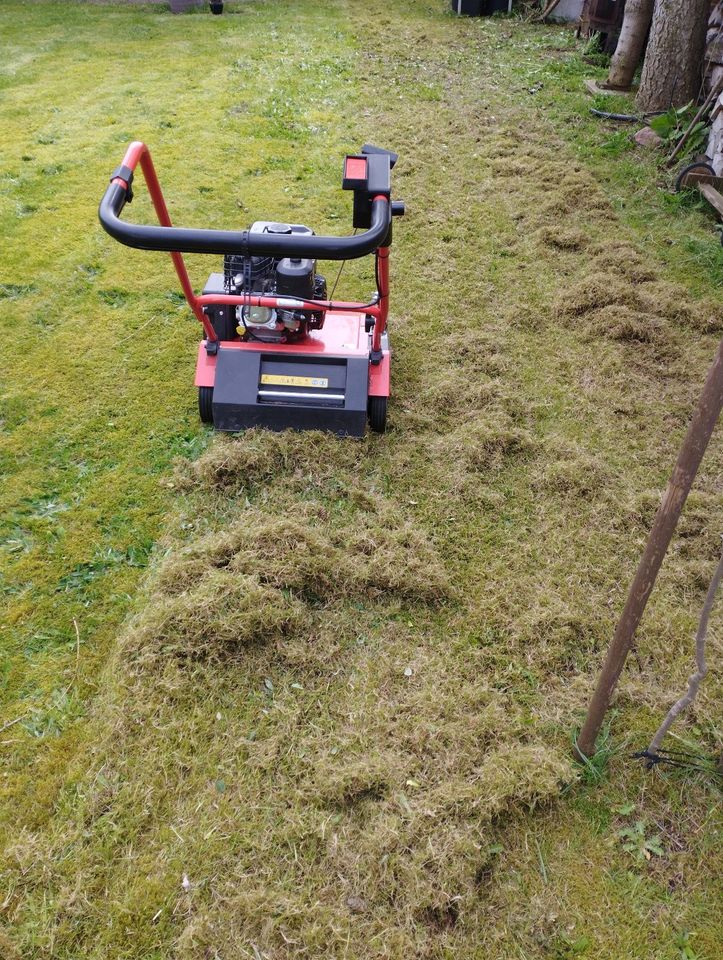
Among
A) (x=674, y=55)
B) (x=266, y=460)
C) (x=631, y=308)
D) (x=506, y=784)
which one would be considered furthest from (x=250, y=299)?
(x=674, y=55)

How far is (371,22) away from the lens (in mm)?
11203

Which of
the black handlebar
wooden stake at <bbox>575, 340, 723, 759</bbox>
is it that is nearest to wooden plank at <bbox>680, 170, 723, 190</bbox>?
the black handlebar

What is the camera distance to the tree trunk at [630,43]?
25.3ft

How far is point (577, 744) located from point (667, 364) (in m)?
2.68

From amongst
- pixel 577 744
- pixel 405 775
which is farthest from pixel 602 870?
pixel 405 775

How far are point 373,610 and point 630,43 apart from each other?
27.0 ft

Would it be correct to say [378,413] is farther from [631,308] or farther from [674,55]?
[674,55]

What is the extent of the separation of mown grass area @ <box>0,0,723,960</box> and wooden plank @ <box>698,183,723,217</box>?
0.16m

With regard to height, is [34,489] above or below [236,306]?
below

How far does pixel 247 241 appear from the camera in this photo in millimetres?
2250

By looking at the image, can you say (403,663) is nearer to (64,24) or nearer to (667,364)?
(667,364)

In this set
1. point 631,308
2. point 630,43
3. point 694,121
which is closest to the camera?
point 631,308

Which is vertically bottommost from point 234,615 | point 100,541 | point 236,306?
point 100,541

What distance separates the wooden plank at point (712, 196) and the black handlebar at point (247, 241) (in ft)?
14.3
